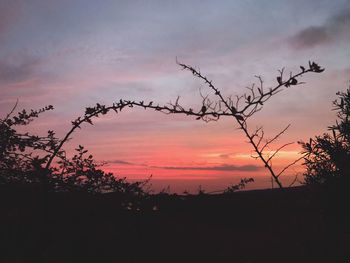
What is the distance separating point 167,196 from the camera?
3.74 m

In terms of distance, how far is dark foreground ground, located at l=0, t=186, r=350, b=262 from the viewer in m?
2.77

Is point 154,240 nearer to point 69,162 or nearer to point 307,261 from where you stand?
point 307,261

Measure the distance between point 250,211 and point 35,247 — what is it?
2.32 metres

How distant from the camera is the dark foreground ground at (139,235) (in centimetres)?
277

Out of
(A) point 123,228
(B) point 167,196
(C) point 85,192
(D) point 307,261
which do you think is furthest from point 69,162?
(D) point 307,261

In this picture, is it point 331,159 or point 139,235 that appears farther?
point 331,159

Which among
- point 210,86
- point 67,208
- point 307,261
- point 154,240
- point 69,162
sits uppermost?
point 210,86

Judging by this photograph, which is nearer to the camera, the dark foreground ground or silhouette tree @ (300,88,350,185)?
the dark foreground ground

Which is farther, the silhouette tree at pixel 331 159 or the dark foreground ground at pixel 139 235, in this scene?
the silhouette tree at pixel 331 159

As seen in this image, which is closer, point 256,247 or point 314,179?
point 256,247

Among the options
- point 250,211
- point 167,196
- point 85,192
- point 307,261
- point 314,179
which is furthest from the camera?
point 314,179

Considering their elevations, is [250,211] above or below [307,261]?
above

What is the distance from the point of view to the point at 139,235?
299cm

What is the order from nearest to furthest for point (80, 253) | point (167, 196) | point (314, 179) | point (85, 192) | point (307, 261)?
point (80, 253)
point (307, 261)
point (85, 192)
point (167, 196)
point (314, 179)
